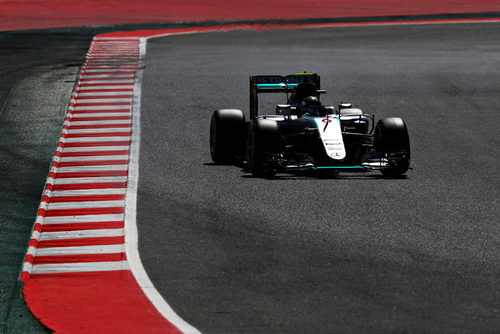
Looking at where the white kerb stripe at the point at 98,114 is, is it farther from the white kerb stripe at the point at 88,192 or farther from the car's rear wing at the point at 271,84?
the white kerb stripe at the point at 88,192

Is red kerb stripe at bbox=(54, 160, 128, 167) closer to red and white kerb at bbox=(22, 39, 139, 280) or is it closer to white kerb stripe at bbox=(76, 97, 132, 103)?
red and white kerb at bbox=(22, 39, 139, 280)

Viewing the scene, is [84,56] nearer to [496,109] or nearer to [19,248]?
[496,109]

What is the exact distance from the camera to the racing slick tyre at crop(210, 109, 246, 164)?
21.2 m

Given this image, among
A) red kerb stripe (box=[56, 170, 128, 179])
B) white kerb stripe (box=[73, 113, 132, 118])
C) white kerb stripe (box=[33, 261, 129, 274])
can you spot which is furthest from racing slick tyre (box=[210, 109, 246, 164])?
white kerb stripe (box=[73, 113, 132, 118])

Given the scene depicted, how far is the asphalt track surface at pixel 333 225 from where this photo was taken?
13.2m

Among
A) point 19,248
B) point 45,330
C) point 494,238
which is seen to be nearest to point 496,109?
point 494,238

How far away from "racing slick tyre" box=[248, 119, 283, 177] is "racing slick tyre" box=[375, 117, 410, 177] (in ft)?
6.91

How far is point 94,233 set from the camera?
17375 millimetres

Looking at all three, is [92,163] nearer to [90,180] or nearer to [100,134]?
[90,180]

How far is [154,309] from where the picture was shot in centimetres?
1323

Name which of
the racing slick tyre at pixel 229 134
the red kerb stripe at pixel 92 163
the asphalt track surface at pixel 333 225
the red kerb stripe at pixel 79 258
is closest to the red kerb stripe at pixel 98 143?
the asphalt track surface at pixel 333 225

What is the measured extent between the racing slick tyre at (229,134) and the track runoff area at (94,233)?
1.94 meters

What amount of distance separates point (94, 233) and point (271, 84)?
6.62m

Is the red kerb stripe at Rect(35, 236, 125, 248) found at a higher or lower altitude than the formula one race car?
lower
